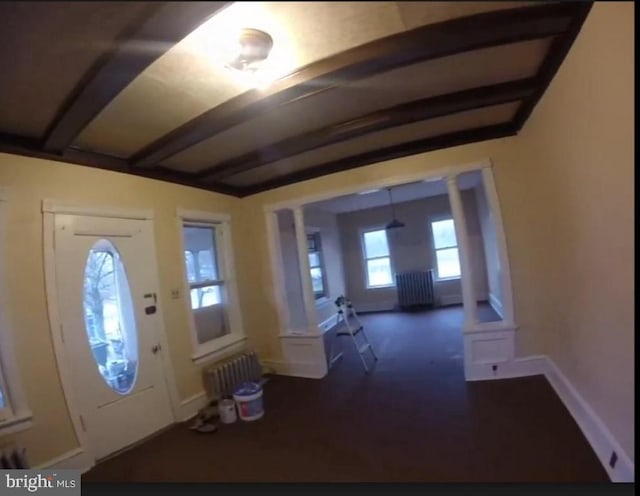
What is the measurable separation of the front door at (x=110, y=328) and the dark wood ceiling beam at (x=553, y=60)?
1.71m

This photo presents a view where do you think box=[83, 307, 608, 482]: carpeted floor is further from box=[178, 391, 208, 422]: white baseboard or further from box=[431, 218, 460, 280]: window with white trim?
box=[431, 218, 460, 280]: window with white trim

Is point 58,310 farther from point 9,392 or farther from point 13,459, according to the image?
point 13,459

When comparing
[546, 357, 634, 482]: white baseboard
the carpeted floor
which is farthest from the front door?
[546, 357, 634, 482]: white baseboard

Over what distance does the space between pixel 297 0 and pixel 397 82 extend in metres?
0.83

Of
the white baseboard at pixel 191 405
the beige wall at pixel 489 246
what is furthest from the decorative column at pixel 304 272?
the beige wall at pixel 489 246

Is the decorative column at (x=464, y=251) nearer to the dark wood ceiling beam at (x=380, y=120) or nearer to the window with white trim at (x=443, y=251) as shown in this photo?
the dark wood ceiling beam at (x=380, y=120)

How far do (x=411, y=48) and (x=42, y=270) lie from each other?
1530 millimetres

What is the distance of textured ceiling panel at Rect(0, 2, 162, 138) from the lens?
73 cm

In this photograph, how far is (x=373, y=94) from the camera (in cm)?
140

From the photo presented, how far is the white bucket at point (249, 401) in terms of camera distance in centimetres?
125

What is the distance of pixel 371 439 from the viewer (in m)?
1.13

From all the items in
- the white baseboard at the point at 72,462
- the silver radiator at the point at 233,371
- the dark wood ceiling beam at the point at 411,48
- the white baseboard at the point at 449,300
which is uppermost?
the dark wood ceiling beam at the point at 411,48

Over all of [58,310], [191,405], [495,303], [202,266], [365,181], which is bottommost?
[495,303]

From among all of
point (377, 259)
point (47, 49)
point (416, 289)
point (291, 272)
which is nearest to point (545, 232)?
point (291, 272)
